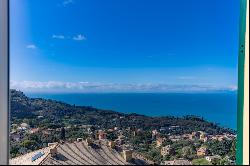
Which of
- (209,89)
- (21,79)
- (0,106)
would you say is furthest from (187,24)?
(0,106)

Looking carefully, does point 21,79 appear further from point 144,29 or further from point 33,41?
point 144,29

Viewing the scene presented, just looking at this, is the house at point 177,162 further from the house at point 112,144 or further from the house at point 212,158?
the house at point 112,144

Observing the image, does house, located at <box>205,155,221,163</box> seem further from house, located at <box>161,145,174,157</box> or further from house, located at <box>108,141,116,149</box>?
house, located at <box>108,141,116,149</box>

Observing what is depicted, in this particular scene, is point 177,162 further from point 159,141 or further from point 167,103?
point 167,103

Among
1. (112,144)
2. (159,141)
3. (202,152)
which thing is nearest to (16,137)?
(112,144)

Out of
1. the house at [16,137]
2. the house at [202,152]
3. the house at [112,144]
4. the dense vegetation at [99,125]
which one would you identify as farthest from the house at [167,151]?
the house at [16,137]

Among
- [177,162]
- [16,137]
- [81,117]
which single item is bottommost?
[177,162]

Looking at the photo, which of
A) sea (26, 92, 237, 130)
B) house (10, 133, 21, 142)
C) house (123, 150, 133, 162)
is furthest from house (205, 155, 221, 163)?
house (10, 133, 21, 142)
